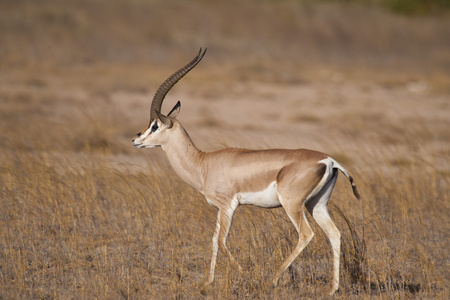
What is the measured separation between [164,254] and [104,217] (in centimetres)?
132

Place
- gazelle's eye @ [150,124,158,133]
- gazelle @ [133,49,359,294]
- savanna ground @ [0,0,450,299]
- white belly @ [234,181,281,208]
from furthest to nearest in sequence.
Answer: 1. gazelle's eye @ [150,124,158,133]
2. savanna ground @ [0,0,450,299]
3. white belly @ [234,181,281,208]
4. gazelle @ [133,49,359,294]

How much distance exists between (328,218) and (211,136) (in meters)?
7.99

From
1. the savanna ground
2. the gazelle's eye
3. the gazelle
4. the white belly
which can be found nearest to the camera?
the gazelle

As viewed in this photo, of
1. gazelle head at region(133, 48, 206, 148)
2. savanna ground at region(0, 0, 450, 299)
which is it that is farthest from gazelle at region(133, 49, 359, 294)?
savanna ground at region(0, 0, 450, 299)

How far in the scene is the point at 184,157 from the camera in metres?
5.65

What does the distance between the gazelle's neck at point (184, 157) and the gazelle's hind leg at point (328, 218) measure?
1073 millimetres

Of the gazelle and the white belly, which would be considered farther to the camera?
the white belly

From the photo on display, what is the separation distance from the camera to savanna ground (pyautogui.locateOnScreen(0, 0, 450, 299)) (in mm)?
5523

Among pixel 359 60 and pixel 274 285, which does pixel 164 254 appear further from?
pixel 359 60

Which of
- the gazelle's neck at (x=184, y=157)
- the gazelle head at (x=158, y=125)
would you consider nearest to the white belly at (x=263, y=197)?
A: the gazelle's neck at (x=184, y=157)

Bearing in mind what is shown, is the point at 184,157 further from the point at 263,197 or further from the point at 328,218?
the point at 328,218

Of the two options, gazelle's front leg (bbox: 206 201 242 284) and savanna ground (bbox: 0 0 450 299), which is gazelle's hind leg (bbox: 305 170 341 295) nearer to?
savanna ground (bbox: 0 0 450 299)

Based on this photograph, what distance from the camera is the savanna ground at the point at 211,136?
5523 millimetres

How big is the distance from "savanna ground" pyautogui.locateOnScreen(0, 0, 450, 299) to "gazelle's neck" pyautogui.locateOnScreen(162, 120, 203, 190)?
0.70 m
